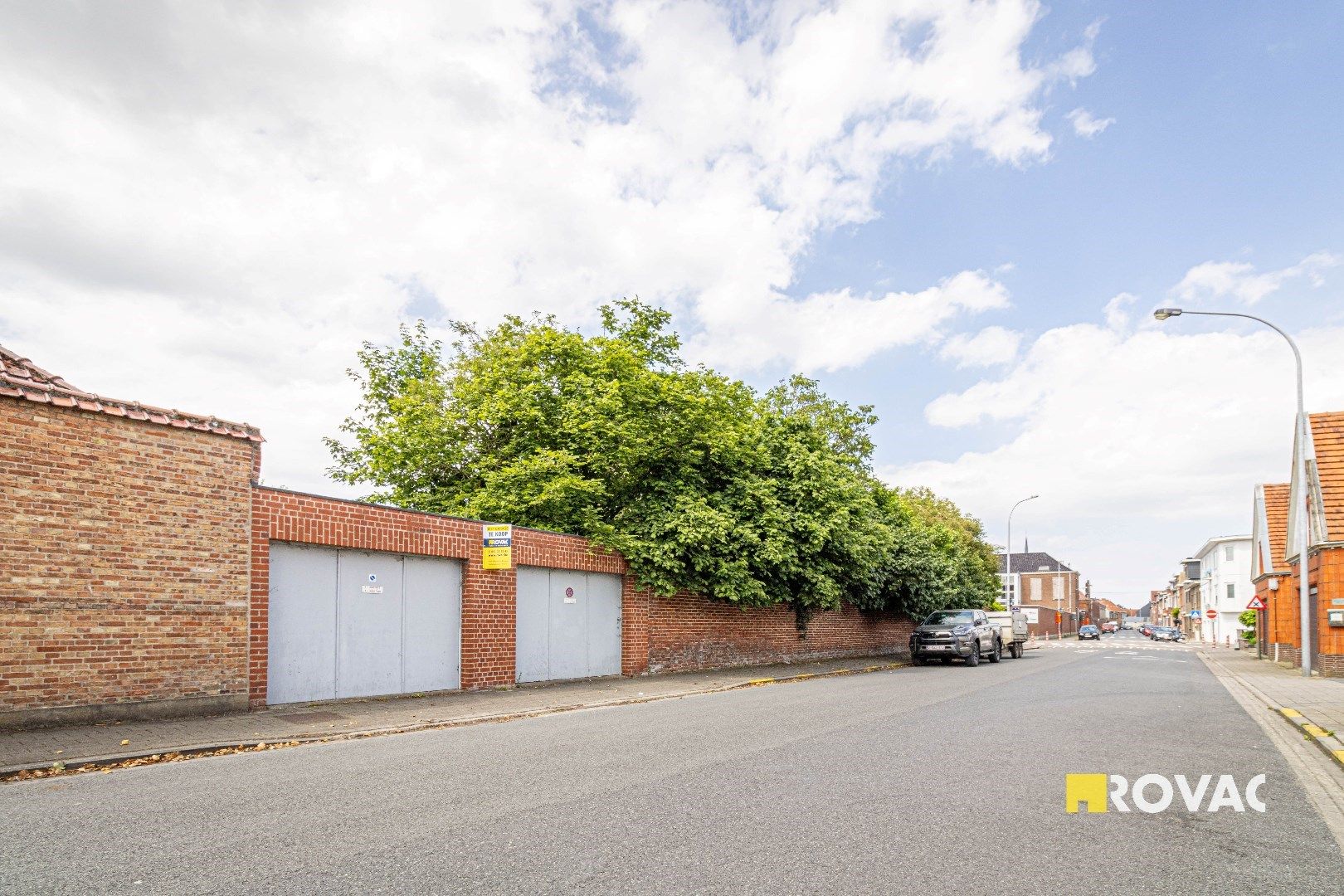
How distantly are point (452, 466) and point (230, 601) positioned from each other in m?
12.1

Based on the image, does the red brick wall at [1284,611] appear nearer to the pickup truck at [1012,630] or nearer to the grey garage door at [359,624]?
the pickup truck at [1012,630]

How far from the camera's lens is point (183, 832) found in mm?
5910

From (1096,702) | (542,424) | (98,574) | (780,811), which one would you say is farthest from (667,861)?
(542,424)

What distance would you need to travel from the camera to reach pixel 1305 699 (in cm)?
1661

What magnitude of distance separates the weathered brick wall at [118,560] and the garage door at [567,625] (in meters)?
6.23

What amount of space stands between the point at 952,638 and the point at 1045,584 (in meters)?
93.2

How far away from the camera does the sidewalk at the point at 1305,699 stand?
1085 centimetres

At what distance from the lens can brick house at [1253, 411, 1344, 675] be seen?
2317 centimetres

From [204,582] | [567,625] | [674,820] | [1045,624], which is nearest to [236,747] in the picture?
[204,582]

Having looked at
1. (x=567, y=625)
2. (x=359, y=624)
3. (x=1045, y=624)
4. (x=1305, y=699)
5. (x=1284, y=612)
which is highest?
(x=359, y=624)

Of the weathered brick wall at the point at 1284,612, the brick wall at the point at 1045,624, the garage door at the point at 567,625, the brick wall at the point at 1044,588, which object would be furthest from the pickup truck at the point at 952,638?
the brick wall at the point at 1044,588

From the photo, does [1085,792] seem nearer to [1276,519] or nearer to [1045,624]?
[1276,519]

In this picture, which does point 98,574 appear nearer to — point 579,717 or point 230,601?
point 230,601

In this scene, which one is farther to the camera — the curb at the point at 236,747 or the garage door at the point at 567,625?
the garage door at the point at 567,625
